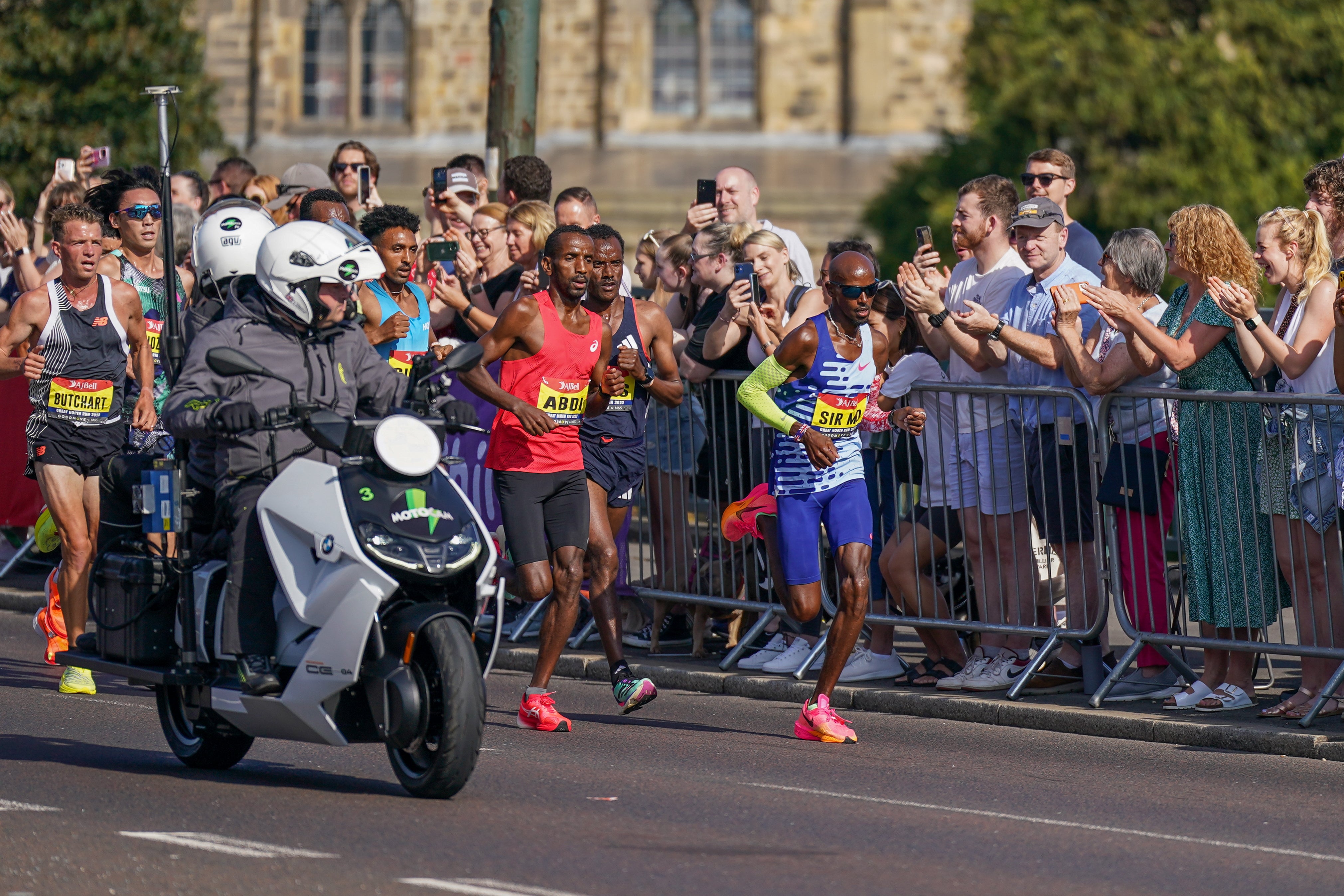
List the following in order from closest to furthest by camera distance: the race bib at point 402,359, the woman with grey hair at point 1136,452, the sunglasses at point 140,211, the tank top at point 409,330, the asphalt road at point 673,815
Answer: the asphalt road at point 673,815 < the woman with grey hair at point 1136,452 < the tank top at point 409,330 < the race bib at point 402,359 < the sunglasses at point 140,211

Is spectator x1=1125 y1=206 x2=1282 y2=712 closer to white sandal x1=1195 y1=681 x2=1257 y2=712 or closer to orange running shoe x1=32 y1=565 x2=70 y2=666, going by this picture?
white sandal x1=1195 y1=681 x2=1257 y2=712

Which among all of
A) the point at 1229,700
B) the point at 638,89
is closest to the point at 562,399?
the point at 1229,700

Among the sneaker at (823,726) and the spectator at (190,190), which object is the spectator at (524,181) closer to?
the spectator at (190,190)

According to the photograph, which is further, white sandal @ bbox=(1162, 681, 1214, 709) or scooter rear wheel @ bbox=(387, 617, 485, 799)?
white sandal @ bbox=(1162, 681, 1214, 709)

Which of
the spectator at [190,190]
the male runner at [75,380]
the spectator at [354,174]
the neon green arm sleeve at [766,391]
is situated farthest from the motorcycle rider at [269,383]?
the spectator at [190,190]

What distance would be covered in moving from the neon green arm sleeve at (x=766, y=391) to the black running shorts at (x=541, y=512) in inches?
32.7

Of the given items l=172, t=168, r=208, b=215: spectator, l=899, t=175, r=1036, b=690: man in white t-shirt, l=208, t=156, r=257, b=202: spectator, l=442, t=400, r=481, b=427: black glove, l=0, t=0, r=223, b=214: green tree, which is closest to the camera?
l=442, t=400, r=481, b=427: black glove

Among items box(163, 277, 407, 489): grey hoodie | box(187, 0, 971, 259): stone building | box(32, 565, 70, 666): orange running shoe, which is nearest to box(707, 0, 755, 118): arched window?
box(187, 0, 971, 259): stone building

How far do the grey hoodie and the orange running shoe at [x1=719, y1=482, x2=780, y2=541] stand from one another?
307cm

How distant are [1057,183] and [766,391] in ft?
10.1

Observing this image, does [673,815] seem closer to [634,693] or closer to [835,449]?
[634,693]

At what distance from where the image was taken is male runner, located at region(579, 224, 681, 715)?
10281mm

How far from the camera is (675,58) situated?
4184 cm

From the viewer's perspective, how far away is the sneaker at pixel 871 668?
11.5 m
